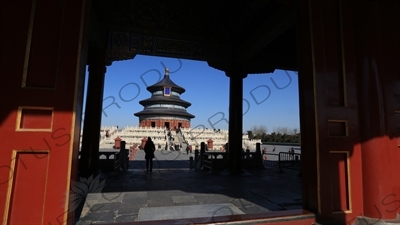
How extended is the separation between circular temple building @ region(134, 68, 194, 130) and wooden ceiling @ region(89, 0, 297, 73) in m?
24.9

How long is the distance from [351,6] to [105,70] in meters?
6.68

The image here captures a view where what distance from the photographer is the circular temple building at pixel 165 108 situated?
1297 inches

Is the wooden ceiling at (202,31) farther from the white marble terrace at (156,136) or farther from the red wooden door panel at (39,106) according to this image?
the white marble terrace at (156,136)

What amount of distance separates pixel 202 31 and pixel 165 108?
27.6 metres

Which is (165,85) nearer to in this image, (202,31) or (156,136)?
(156,136)

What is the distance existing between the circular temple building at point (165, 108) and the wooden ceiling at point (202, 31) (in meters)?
24.9

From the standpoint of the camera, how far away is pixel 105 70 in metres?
7.39

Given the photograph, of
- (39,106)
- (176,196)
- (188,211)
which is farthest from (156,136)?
(39,106)

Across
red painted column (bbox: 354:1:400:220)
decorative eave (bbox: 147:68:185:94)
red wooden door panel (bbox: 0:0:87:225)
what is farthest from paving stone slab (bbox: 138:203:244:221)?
decorative eave (bbox: 147:68:185:94)

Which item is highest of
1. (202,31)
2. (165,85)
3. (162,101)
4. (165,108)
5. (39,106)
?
(165,85)

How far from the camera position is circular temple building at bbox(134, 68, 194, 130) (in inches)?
1297

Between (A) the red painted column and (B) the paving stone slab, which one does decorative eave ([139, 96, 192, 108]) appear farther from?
(A) the red painted column

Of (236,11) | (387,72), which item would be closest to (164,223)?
(387,72)

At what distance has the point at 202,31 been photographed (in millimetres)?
6836
